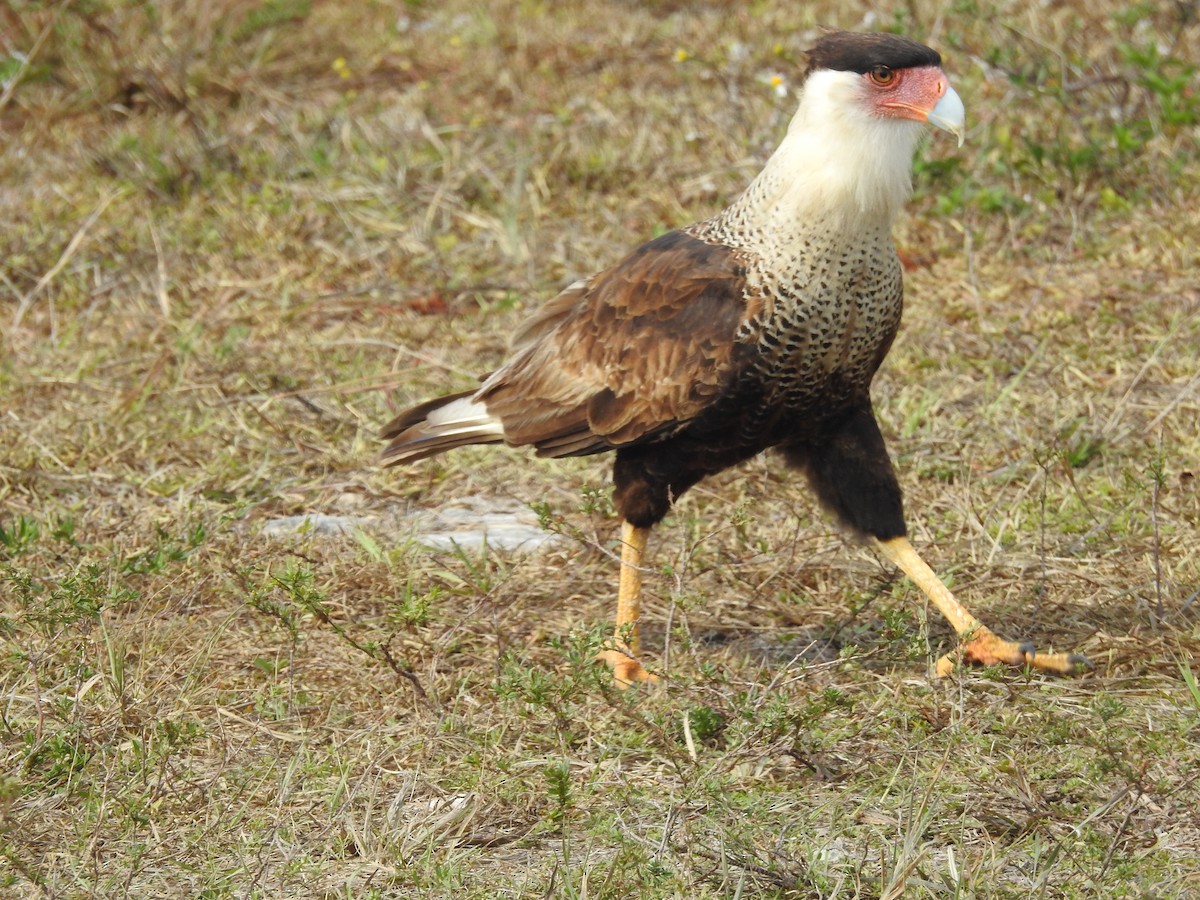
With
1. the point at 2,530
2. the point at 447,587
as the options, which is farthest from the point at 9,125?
the point at 447,587

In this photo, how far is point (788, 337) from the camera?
10.9 ft

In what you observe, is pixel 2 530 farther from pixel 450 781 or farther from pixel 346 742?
pixel 450 781

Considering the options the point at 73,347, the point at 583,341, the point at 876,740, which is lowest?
the point at 73,347

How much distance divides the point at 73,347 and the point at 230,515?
158 centimetres

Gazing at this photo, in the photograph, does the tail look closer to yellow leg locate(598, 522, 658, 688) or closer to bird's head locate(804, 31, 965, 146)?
yellow leg locate(598, 522, 658, 688)

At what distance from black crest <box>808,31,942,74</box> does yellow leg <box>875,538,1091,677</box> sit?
1105mm

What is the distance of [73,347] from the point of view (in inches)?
223

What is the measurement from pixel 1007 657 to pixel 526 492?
1.68 meters

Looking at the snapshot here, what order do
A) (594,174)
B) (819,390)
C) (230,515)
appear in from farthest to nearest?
1. (594,174)
2. (230,515)
3. (819,390)

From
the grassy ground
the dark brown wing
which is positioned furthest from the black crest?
the grassy ground

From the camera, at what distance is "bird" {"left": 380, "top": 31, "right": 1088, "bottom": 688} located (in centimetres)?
333

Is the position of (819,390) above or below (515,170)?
above

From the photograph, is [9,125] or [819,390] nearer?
[819,390]

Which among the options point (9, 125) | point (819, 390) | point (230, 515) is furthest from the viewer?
point (9, 125)
